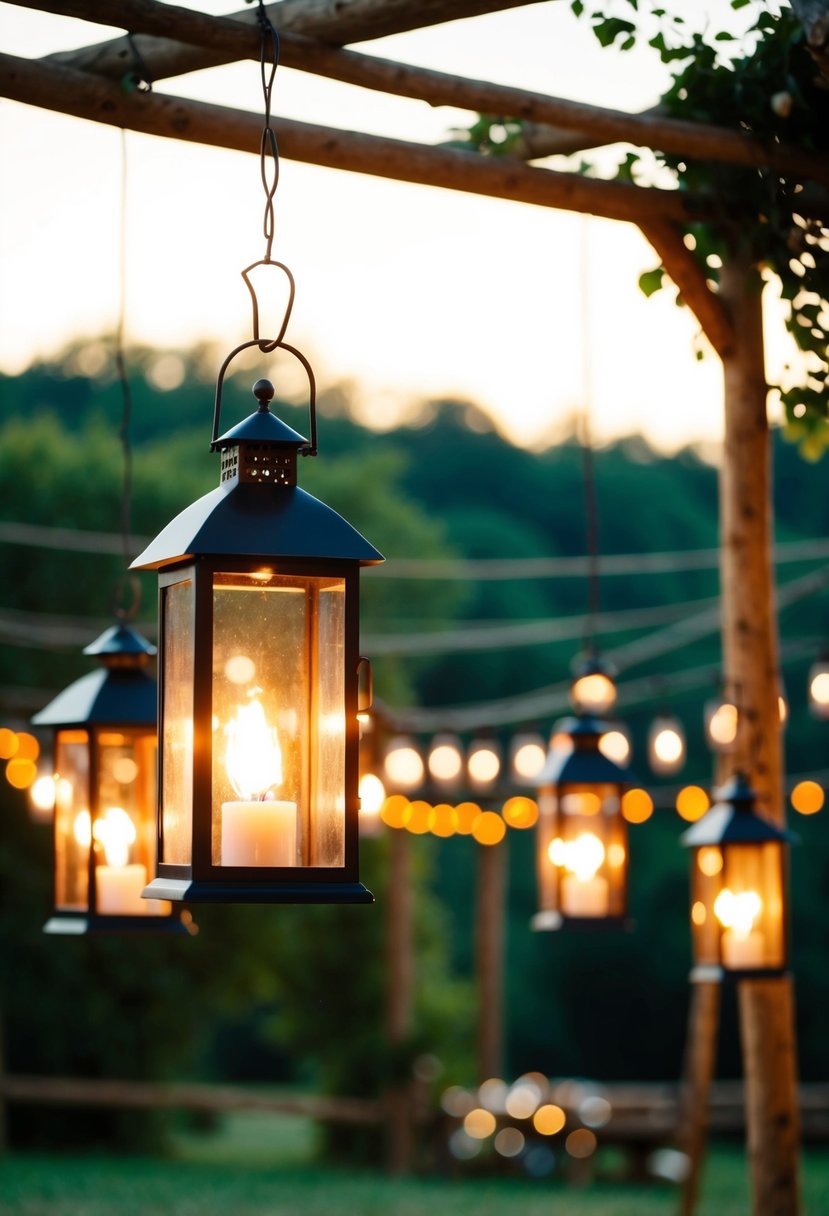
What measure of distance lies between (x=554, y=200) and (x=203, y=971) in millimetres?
12090

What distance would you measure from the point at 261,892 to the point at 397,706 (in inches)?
567

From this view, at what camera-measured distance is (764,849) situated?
16.6ft

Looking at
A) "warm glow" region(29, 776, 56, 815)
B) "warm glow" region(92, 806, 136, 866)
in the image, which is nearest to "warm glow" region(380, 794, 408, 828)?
"warm glow" region(29, 776, 56, 815)

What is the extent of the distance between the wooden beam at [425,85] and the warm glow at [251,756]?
165 centimetres

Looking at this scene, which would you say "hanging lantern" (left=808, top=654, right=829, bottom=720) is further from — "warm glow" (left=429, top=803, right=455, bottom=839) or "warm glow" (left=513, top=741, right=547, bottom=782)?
"warm glow" (left=429, top=803, right=455, bottom=839)

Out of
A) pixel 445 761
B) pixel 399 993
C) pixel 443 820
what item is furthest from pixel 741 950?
pixel 399 993

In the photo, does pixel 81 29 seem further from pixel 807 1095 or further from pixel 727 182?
pixel 807 1095

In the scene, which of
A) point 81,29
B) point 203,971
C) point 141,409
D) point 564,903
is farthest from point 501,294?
point 564,903

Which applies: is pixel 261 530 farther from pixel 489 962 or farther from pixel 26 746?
pixel 489 962

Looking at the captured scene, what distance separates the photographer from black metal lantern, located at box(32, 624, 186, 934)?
3963 mm

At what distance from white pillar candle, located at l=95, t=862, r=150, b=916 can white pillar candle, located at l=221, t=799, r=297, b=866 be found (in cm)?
128

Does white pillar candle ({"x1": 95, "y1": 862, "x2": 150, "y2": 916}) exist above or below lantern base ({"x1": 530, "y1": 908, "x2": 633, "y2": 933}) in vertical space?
above

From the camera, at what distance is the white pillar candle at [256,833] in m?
2.73

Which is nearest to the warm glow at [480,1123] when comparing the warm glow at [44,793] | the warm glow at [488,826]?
the warm glow at [488,826]
